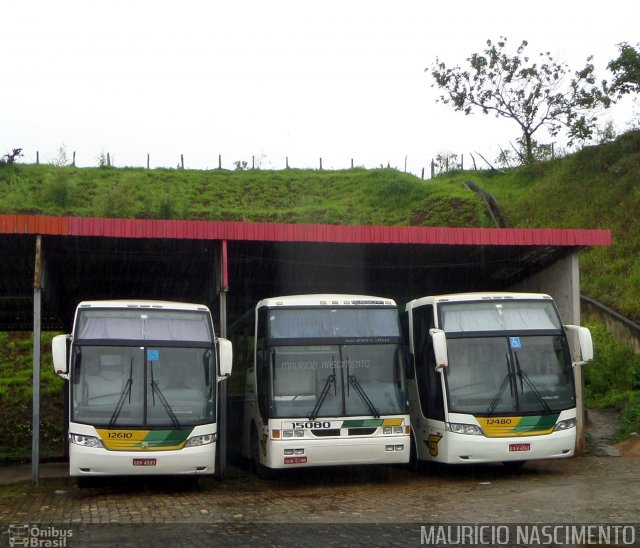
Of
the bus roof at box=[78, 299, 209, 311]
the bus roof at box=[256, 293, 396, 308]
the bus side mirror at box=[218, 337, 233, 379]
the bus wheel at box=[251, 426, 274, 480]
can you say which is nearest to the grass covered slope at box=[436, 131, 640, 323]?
the bus roof at box=[256, 293, 396, 308]

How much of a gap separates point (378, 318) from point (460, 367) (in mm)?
1468

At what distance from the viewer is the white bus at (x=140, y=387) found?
40.7 ft

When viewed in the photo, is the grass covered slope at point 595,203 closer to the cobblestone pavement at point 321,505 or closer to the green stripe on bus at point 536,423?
the green stripe on bus at point 536,423

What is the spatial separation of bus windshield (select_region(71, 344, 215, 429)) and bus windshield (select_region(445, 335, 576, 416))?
377 cm

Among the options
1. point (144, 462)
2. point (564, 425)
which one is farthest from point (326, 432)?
point (564, 425)

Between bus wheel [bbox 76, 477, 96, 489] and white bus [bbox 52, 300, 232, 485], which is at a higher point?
white bus [bbox 52, 300, 232, 485]

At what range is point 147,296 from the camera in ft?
74.8

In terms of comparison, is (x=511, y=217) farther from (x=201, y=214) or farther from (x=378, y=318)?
(x=378, y=318)

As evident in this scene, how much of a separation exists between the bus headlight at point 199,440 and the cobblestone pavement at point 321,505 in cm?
73

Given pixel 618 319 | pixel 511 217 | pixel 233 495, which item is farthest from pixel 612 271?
pixel 233 495

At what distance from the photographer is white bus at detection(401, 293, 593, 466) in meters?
13.1

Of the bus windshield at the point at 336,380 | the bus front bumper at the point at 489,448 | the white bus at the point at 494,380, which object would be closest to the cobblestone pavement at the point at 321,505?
the bus front bumper at the point at 489,448

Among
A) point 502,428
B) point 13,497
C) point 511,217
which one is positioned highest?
point 511,217

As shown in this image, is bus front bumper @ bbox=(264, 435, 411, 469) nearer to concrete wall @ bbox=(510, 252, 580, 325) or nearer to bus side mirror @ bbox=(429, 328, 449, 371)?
bus side mirror @ bbox=(429, 328, 449, 371)
